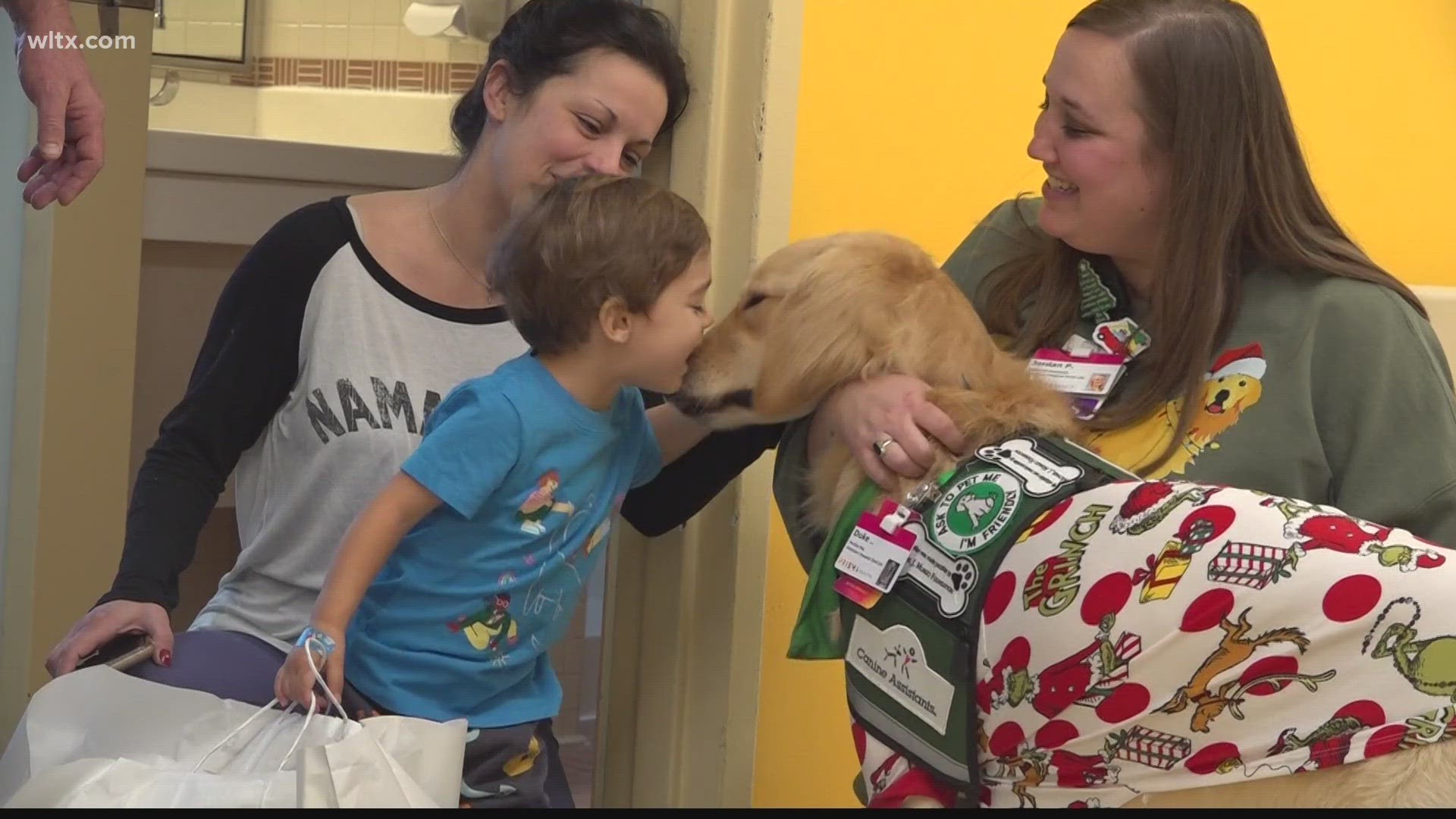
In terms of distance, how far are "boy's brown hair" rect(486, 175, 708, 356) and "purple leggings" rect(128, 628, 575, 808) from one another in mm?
401

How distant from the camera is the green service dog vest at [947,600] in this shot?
118 cm

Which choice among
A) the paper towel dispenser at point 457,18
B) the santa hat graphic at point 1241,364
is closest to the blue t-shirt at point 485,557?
the santa hat graphic at point 1241,364

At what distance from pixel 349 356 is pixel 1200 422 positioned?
34.5 inches

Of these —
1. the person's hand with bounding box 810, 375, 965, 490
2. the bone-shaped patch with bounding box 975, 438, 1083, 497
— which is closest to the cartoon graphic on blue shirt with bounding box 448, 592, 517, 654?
the person's hand with bounding box 810, 375, 965, 490

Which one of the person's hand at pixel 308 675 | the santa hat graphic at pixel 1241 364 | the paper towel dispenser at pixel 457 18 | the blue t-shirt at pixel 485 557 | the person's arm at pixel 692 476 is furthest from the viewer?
the paper towel dispenser at pixel 457 18

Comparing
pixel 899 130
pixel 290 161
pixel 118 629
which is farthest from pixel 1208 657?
pixel 290 161

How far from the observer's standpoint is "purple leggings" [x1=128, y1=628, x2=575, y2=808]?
4.32 ft

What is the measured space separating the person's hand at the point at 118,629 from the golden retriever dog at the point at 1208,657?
0.69 metres

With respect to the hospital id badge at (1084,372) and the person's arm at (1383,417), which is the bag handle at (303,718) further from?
the person's arm at (1383,417)

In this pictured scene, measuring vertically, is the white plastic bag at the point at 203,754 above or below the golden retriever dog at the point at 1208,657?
below

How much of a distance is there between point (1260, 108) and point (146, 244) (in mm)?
1981

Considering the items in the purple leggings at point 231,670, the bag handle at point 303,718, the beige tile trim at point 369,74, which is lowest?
the purple leggings at point 231,670

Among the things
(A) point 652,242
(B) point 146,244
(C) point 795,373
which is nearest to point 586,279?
(A) point 652,242

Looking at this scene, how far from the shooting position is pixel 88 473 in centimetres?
223
